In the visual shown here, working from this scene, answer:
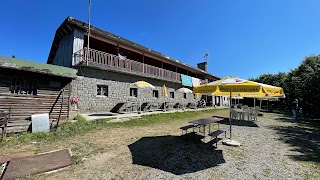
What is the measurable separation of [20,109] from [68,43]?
7484 mm

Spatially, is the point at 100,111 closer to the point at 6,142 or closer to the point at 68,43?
the point at 68,43

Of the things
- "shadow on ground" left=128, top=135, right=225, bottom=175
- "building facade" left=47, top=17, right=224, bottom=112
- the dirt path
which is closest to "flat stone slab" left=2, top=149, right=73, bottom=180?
the dirt path

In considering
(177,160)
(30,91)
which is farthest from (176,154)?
(30,91)

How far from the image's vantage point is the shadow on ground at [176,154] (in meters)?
4.26

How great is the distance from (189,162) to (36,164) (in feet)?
12.4

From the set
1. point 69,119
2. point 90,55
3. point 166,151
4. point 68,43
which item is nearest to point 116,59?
point 90,55

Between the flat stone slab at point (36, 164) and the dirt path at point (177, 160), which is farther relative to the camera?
the dirt path at point (177, 160)

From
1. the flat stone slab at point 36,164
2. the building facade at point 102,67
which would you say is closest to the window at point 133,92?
the building facade at point 102,67

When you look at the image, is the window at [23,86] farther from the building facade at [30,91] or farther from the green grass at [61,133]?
the green grass at [61,133]

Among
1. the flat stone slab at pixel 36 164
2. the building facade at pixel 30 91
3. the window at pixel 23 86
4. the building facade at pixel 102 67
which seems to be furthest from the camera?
the building facade at pixel 102 67

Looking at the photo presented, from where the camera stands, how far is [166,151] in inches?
209

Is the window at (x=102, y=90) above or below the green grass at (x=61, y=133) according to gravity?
above

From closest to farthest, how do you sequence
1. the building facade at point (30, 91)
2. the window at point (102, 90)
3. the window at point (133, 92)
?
the building facade at point (30, 91)
the window at point (102, 90)
the window at point (133, 92)

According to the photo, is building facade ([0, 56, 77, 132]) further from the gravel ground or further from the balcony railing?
the gravel ground
